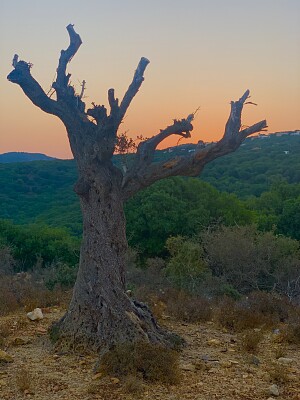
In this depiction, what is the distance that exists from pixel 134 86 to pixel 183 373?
150 inches

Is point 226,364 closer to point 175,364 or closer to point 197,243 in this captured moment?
point 175,364

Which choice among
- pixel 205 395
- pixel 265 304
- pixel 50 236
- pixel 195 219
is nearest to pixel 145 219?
pixel 195 219

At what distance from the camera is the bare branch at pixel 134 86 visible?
7.17 m

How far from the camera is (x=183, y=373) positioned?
5.89m

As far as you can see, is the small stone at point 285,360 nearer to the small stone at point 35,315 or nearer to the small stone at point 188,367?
the small stone at point 188,367

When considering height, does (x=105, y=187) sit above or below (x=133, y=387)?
above

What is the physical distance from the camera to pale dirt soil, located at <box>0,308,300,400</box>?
17.3 feet

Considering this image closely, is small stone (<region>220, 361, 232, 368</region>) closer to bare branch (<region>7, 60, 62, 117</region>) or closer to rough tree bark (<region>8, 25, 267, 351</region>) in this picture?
rough tree bark (<region>8, 25, 267, 351</region>)

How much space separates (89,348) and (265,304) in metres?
3.68

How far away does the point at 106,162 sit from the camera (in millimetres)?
6996

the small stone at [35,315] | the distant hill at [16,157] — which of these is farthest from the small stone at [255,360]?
the distant hill at [16,157]

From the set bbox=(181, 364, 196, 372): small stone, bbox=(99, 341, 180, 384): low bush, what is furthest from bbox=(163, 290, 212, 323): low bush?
bbox=(99, 341, 180, 384): low bush

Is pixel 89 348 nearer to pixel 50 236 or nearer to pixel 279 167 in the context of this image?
A: pixel 50 236

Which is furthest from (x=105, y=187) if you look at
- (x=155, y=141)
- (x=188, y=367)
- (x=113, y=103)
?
(x=188, y=367)
